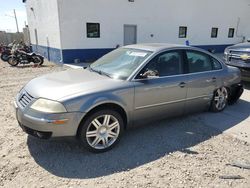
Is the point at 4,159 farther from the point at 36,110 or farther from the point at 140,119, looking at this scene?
the point at 140,119

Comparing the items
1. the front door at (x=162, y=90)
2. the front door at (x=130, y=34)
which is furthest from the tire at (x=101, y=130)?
the front door at (x=130, y=34)

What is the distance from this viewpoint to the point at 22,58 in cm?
1228

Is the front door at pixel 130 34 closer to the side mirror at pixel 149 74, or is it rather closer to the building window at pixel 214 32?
the building window at pixel 214 32

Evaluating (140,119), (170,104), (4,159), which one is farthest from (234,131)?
(4,159)

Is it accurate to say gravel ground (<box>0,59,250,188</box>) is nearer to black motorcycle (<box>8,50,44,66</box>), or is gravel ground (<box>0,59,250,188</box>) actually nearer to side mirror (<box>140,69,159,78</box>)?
side mirror (<box>140,69,159,78</box>)

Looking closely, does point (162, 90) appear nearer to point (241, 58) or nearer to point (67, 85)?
point (67, 85)

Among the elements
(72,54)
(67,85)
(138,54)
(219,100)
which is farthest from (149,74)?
(72,54)

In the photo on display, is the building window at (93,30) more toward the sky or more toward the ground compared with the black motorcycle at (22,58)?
more toward the sky

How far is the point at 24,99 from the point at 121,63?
165 cm

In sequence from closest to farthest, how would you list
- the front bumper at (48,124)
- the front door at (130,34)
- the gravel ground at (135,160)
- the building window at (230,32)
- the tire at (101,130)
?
the gravel ground at (135,160) → the front bumper at (48,124) → the tire at (101,130) → the front door at (130,34) → the building window at (230,32)

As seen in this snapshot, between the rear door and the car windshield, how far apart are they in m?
0.99

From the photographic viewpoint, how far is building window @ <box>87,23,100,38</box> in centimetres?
1269

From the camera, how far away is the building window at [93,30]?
1269 centimetres

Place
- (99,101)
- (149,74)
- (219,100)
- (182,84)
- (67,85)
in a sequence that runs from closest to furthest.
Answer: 1. (99,101)
2. (67,85)
3. (149,74)
4. (182,84)
5. (219,100)
